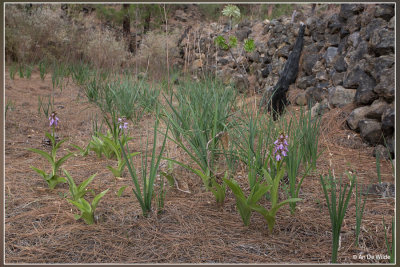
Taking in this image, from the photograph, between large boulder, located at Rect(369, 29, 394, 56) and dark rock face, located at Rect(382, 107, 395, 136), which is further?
large boulder, located at Rect(369, 29, 394, 56)

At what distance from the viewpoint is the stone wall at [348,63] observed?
280cm

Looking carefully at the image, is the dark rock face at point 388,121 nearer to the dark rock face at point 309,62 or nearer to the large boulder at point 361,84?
the large boulder at point 361,84

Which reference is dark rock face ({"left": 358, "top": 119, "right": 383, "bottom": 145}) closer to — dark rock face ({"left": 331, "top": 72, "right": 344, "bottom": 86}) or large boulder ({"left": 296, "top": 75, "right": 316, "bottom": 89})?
dark rock face ({"left": 331, "top": 72, "right": 344, "bottom": 86})

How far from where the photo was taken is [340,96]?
11.4ft

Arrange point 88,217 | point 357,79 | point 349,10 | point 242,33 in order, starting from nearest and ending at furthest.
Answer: point 88,217 < point 357,79 < point 349,10 < point 242,33

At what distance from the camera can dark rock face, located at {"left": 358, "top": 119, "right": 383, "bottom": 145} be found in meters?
2.75

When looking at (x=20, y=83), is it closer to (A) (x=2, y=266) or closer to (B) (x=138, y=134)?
(B) (x=138, y=134)

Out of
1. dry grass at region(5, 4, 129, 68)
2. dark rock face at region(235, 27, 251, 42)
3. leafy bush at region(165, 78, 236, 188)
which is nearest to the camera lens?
leafy bush at region(165, 78, 236, 188)

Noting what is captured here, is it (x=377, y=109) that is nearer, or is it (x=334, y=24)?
(x=377, y=109)

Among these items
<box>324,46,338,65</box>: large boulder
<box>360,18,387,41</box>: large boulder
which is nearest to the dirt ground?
<box>360,18,387,41</box>: large boulder

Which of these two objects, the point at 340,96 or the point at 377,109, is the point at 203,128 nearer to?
the point at 377,109

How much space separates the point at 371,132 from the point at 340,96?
0.81 metres

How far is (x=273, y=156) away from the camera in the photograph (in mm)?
1814

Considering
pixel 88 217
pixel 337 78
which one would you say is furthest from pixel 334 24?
pixel 88 217
